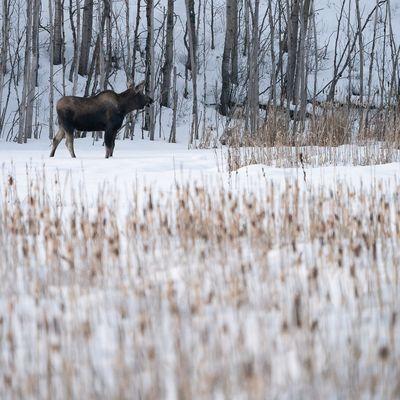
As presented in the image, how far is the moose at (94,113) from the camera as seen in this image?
11.2 metres

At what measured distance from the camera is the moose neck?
11.6 meters

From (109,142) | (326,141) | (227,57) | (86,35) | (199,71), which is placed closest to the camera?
(109,142)

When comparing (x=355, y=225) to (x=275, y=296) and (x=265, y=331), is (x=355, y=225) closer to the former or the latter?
(x=275, y=296)

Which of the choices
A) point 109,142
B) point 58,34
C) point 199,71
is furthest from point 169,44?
point 109,142

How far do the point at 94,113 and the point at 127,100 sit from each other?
0.64m

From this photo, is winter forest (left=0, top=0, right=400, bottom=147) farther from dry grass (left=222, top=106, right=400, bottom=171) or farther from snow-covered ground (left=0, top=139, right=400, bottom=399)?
snow-covered ground (left=0, top=139, right=400, bottom=399)

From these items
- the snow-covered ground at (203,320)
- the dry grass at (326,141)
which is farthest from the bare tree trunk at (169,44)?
the snow-covered ground at (203,320)

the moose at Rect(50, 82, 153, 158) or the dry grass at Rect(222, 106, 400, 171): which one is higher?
the moose at Rect(50, 82, 153, 158)

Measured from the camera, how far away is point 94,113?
37.1 feet

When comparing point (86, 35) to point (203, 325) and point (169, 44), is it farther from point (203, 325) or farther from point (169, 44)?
point (203, 325)

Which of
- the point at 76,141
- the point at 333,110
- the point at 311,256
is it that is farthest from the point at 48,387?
the point at 76,141

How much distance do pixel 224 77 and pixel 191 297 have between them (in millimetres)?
17723

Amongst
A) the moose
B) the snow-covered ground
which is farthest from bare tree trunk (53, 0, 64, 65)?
the snow-covered ground

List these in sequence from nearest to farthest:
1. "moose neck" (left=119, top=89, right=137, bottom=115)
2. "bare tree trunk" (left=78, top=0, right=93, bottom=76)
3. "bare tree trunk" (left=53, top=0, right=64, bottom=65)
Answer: "moose neck" (left=119, top=89, right=137, bottom=115) < "bare tree trunk" (left=78, top=0, right=93, bottom=76) < "bare tree trunk" (left=53, top=0, right=64, bottom=65)
